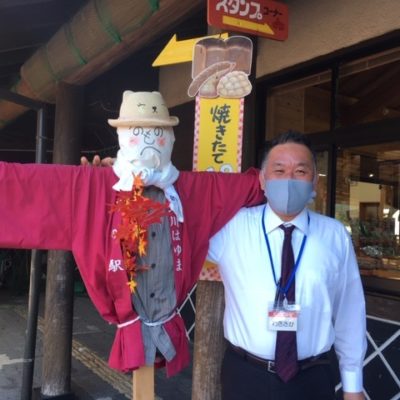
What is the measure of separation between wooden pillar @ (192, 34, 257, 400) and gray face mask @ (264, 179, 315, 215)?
475 mm

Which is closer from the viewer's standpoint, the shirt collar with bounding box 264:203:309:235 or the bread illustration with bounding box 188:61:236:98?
the shirt collar with bounding box 264:203:309:235

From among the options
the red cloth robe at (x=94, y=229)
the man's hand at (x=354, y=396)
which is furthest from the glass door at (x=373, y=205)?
the red cloth robe at (x=94, y=229)

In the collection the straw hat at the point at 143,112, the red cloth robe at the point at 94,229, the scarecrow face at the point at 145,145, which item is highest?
the straw hat at the point at 143,112

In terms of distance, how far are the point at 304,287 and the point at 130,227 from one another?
750mm

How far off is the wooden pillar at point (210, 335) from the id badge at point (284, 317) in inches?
21.1

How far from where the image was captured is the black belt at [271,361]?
199cm

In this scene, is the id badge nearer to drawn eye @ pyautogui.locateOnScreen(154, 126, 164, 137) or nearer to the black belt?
the black belt

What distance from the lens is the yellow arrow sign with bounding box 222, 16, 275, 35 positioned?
2430 mm

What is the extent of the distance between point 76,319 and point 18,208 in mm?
6052

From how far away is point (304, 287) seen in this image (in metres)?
2.00

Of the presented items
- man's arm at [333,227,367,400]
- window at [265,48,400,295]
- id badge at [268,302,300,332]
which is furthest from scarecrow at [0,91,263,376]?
window at [265,48,400,295]

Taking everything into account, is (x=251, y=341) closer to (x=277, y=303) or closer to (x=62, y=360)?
(x=277, y=303)

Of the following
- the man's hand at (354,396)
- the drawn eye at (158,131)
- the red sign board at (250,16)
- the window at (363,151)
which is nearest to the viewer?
the man's hand at (354,396)

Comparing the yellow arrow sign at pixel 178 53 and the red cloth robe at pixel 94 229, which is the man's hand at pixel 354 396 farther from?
the yellow arrow sign at pixel 178 53
